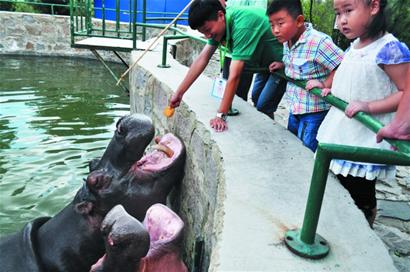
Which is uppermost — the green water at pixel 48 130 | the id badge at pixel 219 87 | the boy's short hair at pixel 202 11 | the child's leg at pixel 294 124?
the boy's short hair at pixel 202 11

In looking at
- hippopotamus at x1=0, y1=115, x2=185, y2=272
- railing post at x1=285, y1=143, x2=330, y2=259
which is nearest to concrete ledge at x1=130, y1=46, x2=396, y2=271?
railing post at x1=285, y1=143, x2=330, y2=259

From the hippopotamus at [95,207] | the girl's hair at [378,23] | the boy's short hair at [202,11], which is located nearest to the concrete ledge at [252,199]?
the hippopotamus at [95,207]

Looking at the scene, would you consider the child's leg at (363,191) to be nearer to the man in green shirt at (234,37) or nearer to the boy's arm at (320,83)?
the boy's arm at (320,83)

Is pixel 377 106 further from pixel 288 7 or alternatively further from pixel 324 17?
pixel 324 17

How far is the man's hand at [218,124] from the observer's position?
122 inches

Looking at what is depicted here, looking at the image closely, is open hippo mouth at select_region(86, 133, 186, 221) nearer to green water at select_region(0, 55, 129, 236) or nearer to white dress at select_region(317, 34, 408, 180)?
white dress at select_region(317, 34, 408, 180)

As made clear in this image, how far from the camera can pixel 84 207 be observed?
10.0 feet

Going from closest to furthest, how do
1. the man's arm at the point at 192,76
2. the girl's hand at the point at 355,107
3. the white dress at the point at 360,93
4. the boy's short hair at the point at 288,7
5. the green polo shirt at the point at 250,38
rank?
the girl's hand at the point at 355,107 < the white dress at the point at 360,93 < the boy's short hair at the point at 288,7 < the green polo shirt at the point at 250,38 < the man's arm at the point at 192,76

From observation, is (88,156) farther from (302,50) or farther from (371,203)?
(371,203)

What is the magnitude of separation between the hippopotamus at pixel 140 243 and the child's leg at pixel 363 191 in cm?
98

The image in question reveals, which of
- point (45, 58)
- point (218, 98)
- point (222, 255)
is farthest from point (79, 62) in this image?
point (222, 255)

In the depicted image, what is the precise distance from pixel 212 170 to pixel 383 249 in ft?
4.03

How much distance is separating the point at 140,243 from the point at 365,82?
1393 millimetres

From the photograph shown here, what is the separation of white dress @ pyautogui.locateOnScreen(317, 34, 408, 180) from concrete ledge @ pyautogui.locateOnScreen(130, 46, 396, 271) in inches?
7.6
